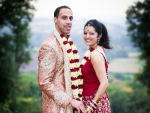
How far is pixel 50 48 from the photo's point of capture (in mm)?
4180

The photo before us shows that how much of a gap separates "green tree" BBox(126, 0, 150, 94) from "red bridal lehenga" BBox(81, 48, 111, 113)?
614 inches

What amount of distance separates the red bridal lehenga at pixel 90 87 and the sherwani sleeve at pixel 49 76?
278mm

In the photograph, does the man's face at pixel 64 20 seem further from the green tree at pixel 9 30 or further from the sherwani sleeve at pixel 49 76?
the green tree at pixel 9 30

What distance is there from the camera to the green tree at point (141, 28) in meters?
19.6

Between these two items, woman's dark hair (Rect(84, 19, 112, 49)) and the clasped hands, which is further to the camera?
woman's dark hair (Rect(84, 19, 112, 49))

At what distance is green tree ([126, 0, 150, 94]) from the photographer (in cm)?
1956

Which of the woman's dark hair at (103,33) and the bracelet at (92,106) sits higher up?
the woman's dark hair at (103,33)

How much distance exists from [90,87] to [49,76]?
57 centimetres

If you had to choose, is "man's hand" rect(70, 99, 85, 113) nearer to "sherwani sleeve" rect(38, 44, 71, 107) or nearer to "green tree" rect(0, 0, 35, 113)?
"sherwani sleeve" rect(38, 44, 71, 107)

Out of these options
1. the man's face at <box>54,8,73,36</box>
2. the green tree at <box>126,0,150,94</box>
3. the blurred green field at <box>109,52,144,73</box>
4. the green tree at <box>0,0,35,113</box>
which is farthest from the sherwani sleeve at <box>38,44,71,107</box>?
the blurred green field at <box>109,52,144,73</box>

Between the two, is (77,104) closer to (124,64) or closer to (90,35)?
(90,35)

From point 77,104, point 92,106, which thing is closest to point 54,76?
point 77,104

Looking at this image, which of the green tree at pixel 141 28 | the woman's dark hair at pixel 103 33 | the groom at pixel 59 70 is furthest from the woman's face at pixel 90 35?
the green tree at pixel 141 28

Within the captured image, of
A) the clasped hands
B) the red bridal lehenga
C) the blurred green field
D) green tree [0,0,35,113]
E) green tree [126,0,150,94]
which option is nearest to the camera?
the clasped hands
